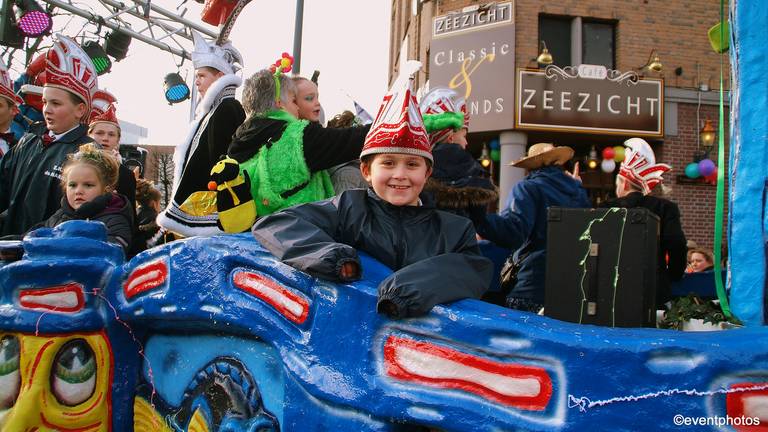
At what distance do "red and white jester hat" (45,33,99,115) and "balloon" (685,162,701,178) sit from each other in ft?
35.4

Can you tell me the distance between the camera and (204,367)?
7.43 ft

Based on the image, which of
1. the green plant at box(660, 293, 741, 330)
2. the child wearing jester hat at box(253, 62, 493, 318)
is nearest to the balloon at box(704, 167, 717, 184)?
the green plant at box(660, 293, 741, 330)

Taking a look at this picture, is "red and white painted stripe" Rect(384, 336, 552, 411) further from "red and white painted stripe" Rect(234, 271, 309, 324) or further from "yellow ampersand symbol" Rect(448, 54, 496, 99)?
"yellow ampersand symbol" Rect(448, 54, 496, 99)

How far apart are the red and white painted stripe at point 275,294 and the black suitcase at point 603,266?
1.29m

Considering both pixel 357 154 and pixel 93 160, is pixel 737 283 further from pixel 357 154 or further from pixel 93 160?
pixel 93 160

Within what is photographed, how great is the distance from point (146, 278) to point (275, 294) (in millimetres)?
679

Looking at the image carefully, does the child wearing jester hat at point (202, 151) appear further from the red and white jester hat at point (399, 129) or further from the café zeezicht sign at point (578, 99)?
the café zeezicht sign at point (578, 99)

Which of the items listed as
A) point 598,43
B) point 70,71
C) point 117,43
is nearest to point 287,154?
point 70,71

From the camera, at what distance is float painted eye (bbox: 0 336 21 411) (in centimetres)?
239

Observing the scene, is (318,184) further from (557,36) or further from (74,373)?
(557,36)

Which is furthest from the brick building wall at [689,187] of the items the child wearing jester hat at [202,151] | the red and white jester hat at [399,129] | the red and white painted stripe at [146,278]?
the red and white painted stripe at [146,278]

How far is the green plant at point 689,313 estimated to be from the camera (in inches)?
119

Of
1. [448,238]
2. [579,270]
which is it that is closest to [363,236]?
[448,238]

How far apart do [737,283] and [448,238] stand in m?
1.03
